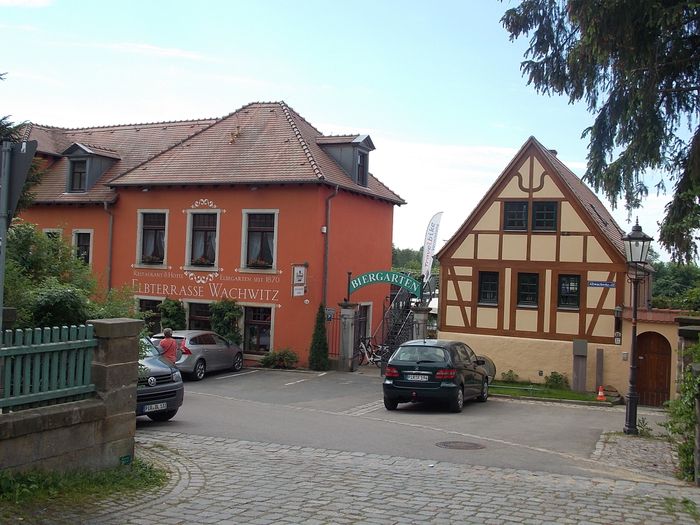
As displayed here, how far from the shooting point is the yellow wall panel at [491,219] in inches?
1057

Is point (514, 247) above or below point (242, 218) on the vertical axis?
below

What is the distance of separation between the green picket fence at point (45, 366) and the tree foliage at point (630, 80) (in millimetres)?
9604

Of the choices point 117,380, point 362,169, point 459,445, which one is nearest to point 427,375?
point 459,445

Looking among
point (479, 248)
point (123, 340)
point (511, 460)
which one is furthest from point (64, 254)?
point (479, 248)

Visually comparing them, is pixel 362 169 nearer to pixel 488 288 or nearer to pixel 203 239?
pixel 203 239

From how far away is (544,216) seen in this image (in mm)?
26344

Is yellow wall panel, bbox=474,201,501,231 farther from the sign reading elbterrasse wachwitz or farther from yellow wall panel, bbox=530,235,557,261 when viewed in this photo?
the sign reading elbterrasse wachwitz

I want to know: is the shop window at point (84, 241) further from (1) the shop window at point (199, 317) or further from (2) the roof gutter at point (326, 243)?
(2) the roof gutter at point (326, 243)

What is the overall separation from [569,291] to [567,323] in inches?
44.1

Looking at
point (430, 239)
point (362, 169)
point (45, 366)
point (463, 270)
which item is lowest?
point (45, 366)

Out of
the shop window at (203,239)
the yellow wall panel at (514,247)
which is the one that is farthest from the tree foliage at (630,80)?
the shop window at (203,239)

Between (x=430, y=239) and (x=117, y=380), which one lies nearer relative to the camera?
(x=117, y=380)

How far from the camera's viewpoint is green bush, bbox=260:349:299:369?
1064 inches

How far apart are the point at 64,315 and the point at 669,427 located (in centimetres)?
853
